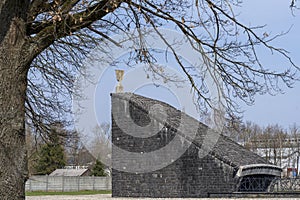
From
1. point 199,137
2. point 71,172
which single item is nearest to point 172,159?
point 199,137

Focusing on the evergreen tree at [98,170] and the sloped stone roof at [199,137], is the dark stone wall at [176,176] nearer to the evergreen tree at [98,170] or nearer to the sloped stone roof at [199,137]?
the sloped stone roof at [199,137]

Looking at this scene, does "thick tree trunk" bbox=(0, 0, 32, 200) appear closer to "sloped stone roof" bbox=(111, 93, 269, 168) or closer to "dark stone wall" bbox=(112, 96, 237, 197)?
"sloped stone roof" bbox=(111, 93, 269, 168)

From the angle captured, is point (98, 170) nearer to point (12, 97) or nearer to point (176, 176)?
point (176, 176)

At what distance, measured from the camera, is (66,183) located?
4025cm

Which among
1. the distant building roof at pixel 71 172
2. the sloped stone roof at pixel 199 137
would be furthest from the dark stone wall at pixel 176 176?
the distant building roof at pixel 71 172

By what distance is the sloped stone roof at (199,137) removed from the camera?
23719 millimetres

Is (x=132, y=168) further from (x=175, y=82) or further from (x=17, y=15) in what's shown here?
(x=17, y=15)

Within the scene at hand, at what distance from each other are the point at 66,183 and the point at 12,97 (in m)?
35.6

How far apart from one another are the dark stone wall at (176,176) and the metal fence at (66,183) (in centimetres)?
1554

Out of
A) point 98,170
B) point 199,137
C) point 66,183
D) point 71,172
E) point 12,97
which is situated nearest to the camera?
point 12,97

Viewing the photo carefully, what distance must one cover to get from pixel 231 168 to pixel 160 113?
4343 millimetres

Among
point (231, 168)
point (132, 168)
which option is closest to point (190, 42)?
point (231, 168)

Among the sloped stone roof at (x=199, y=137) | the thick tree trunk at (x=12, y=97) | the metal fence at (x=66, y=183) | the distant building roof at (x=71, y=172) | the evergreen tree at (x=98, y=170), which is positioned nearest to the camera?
the thick tree trunk at (x=12, y=97)

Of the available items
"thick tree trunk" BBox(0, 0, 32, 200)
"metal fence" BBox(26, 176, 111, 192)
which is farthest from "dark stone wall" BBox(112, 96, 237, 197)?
"thick tree trunk" BBox(0, 0, 32, 200)
